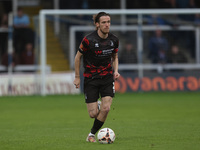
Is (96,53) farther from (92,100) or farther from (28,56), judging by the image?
(28,56)

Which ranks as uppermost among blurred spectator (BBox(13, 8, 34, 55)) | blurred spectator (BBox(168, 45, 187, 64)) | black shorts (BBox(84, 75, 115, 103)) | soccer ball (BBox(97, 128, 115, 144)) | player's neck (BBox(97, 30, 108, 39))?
player's neck (BBox(97, 30, 108, 39))

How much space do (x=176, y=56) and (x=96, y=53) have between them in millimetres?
13214

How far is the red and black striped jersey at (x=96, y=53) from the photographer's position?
29.7 feet

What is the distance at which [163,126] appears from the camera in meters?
11.1

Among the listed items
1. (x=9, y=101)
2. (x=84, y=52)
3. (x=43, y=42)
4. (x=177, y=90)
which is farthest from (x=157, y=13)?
(x=84, y=52)

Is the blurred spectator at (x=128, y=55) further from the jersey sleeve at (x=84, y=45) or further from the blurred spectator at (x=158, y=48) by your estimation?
the jersey sleeve at (x=84, y=45)

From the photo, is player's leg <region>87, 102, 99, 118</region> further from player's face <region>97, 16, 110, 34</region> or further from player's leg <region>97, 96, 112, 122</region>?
player's face <region>97, 16, 110, 34</region>

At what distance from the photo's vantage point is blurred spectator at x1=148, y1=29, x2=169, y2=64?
2203cm

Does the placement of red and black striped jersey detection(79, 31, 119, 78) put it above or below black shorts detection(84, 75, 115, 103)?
above

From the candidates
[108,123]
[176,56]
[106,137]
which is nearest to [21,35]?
[176,56]

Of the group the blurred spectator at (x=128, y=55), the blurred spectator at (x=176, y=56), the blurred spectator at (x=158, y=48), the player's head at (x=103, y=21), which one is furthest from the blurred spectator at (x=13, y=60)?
the player's head at (x=103, y=21)

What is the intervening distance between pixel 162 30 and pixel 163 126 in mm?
11641

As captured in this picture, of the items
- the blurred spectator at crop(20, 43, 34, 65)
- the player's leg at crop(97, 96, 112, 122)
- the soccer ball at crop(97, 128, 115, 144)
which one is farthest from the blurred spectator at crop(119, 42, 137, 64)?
the soccer ball at crop(97, 128, 115, 144)

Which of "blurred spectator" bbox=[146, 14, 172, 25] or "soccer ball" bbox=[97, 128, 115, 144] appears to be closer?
"soccer ball" bbox=[97, 128, 115, 144]
